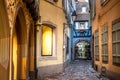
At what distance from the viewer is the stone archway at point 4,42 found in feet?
17.8

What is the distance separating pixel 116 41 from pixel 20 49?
4.50 m

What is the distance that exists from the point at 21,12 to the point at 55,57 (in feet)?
24.6

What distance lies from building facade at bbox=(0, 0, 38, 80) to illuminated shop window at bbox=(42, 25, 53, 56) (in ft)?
9.02

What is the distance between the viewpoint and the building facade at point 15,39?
220 inches

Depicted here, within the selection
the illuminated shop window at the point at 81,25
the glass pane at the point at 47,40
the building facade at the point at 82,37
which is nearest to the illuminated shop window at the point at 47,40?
the glass pane at the point at 47,40

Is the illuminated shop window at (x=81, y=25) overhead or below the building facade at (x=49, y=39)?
overhead

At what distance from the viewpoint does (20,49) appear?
9.42m

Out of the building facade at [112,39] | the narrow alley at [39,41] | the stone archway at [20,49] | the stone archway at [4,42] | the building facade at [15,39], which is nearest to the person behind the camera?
the stone archway at [4,42]

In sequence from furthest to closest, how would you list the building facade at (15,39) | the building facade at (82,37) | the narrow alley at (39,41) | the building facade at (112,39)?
1. the building facade at (82,37)
2. the building facade at (112,39)
3. the narrow alley at (39,41)
4. the building facade at (15,39)

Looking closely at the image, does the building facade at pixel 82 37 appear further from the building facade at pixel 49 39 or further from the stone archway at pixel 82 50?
the building facade at pixel 49 39

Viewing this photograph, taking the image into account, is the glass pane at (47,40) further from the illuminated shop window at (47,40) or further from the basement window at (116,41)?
the basement window at (116,41)

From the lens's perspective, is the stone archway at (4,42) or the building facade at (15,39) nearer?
the stone archway at (4,42)

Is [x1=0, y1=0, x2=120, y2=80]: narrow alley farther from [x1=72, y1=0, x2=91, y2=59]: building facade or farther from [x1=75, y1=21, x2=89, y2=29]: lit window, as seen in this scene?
[x1=75, y1=21, x2=89, y2=29]: lit window

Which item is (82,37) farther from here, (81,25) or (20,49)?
(20,49)
